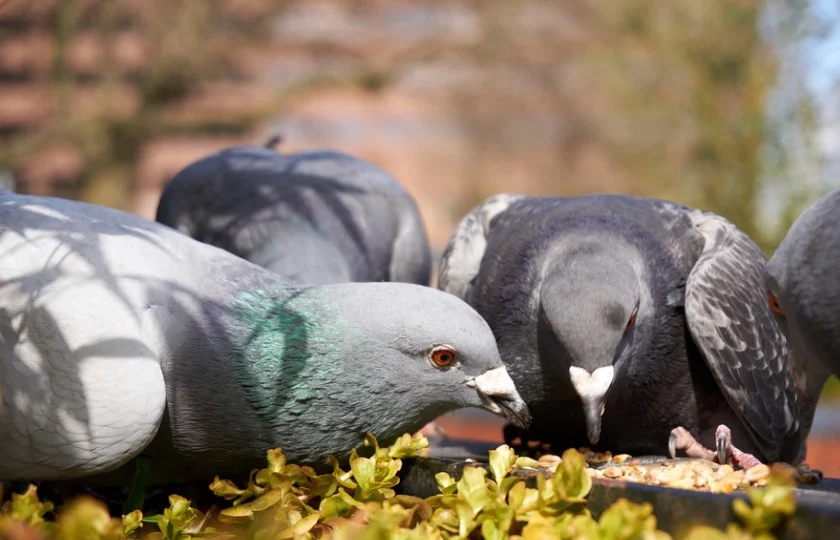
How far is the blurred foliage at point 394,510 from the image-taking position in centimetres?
227

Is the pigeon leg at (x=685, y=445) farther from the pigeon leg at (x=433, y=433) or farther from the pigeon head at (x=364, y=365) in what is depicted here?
the pigeon leg at (x=433, y=433)

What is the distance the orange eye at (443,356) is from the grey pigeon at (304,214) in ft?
3.33

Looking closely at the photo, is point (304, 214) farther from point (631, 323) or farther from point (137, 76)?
point (137, 76)

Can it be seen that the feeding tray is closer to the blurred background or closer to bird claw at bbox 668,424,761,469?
bird claw at bbox 668,424,761,469

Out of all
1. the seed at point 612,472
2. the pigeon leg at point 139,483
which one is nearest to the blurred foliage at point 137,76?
the pigeon leg at point 139,483

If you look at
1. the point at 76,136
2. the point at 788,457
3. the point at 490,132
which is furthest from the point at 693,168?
the point at 788,457

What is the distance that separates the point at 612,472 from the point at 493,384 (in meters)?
0.46

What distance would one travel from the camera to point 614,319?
128 inches

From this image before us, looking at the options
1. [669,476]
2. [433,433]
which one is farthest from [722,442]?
[433,433]

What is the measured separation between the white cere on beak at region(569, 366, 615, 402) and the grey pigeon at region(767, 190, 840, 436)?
24.6 inches

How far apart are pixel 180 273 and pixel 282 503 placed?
797 mm

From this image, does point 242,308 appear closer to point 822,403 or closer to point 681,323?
point 681,323

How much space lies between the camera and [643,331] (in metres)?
3.53

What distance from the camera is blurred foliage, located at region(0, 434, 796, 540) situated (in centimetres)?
227
